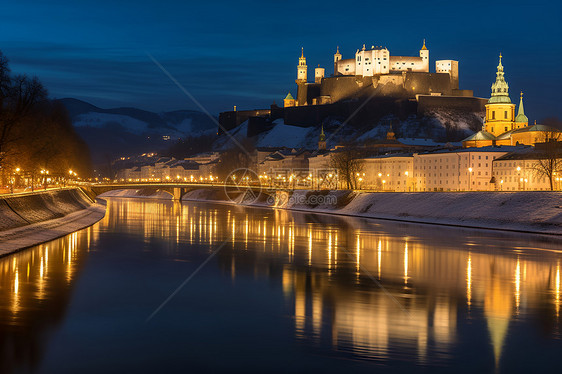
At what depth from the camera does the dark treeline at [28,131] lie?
4632 centimetres

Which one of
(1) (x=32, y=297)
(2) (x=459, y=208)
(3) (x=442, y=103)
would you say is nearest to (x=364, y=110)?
(3) (x=442, y=103)

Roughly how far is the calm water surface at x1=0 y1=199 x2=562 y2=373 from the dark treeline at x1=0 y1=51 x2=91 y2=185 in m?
11.0

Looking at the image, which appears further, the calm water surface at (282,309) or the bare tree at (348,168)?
the bare tree at (348,168)

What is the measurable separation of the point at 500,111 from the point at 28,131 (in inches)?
3878

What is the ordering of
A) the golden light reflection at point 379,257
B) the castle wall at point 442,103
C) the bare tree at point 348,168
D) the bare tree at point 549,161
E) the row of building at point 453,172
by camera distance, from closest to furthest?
1. the golden light reflection at point 379,257
2. the bare tree at point 549,161
3. the row of building at point 453,172
4. the bare tree at point 348,168
5. the castle wall at point 442,103

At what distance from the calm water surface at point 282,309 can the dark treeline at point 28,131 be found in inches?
435

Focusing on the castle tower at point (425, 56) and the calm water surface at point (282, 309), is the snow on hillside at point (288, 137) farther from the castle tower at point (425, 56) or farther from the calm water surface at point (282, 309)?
the calm water surface at point (282, 309)

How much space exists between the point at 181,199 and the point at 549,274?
104 meters

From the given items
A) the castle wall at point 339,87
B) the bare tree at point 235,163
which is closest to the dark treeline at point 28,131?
the bare tree at point 235,163

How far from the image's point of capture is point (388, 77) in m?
178

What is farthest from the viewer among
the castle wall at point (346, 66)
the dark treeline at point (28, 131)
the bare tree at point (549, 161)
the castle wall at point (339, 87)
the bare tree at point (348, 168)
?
the castle wall at point (346, 66)

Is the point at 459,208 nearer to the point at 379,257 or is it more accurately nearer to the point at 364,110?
the point at 379,257

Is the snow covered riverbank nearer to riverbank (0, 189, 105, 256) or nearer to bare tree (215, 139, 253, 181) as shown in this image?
riverbank (0, 189, 105, 256)

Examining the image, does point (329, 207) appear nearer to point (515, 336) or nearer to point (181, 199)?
point (181, 199)
